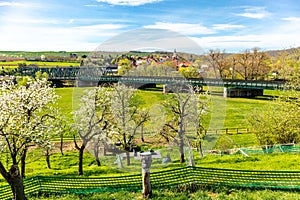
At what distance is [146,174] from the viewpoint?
866 cm

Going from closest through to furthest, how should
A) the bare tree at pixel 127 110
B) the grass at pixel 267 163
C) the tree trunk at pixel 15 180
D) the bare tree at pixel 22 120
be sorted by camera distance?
the tree trunk at pixel 15 180 < the grass at pixel 267 163 < the bare tree at pixel 22 120 < the bare tree at pixel 127 110

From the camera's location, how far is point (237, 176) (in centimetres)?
945

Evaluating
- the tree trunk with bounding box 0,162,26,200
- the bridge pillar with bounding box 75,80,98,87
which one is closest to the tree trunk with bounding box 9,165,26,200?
the tree trunk with bounding box 0,162,26,200

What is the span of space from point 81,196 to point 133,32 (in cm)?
577

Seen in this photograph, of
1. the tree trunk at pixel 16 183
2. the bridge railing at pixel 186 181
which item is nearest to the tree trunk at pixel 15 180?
the tree trunk at pixel 16 183

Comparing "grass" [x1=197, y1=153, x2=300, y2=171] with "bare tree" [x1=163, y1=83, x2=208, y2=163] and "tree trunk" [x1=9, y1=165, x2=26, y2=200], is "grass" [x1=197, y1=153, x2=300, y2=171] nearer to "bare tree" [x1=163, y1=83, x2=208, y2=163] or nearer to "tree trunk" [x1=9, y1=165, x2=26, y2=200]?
"bare tree" [x1=163, y1=83, x2=208, y2=163]

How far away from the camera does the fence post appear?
8.51 m

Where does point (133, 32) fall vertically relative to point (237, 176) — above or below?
above

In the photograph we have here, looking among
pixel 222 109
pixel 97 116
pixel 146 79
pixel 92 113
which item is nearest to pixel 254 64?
pixel 222 109

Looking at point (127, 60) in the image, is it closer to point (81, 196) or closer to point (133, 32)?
point (133, 32)

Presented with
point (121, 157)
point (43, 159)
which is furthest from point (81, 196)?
point (43, 159)

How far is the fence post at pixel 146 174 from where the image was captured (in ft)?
27.9

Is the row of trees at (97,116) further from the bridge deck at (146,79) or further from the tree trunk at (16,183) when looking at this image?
the tree trunk at (16,183)

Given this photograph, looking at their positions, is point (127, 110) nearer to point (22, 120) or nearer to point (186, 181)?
point (22, 120)
